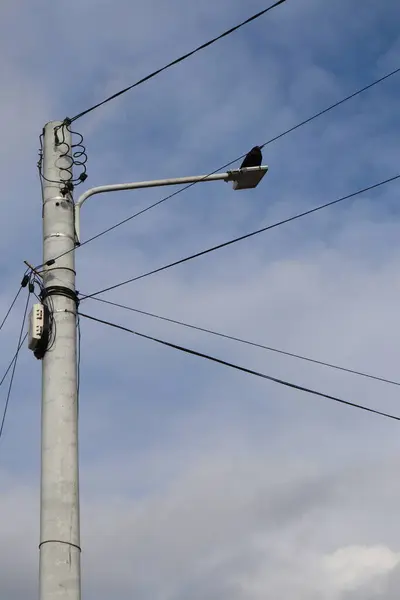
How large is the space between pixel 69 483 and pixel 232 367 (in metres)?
2.91

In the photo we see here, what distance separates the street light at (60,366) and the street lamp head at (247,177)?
1 centimetres

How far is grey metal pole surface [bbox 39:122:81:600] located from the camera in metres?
7.94

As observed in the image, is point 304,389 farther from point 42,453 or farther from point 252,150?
point 42,453

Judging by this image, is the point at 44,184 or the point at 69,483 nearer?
the point at 69,483

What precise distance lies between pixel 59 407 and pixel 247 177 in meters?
3.29

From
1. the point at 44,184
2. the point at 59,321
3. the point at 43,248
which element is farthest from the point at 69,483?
the point at 44,184

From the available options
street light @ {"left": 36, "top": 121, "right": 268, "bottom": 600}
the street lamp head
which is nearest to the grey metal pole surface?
street light @ {"left": 36, "top": 121, "right": 268, "bottom": 600}

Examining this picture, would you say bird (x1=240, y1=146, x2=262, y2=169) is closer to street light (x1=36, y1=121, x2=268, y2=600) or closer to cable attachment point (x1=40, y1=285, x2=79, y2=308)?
street light (x1=36, y1=121, x2=268, y2=600)

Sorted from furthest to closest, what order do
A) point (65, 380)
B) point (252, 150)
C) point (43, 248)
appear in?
point (252, 150)
point (43, 248)
point (65, 380)

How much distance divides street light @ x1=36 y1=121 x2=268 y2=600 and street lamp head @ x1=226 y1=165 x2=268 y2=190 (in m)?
0.01

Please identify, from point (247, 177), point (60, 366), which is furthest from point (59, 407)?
point (247, 177)

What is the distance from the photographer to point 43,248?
9.64 metres

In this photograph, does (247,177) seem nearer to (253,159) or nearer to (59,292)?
(253,159)

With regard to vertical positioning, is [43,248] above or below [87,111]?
below
